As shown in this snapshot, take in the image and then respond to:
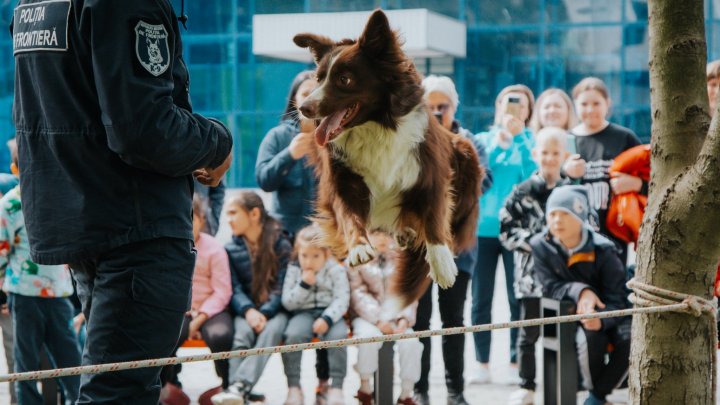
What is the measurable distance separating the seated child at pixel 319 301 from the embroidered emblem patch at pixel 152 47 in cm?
151

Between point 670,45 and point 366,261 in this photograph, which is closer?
point 366,261

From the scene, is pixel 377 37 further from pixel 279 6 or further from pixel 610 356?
pixel 610 356

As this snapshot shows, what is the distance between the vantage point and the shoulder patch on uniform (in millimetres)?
2314

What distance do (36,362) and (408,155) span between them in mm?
3101

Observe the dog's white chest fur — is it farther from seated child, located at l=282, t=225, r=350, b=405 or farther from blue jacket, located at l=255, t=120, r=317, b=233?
seated child, located at l=282, t=225, r=350, b=405

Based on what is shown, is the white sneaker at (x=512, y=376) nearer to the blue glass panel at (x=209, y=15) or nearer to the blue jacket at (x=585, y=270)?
the blue jacket at (x=585, y=270)

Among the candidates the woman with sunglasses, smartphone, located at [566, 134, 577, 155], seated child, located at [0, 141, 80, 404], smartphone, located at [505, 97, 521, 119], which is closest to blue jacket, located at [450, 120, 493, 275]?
the woman with sunglasses

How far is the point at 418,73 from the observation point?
245 centimetres

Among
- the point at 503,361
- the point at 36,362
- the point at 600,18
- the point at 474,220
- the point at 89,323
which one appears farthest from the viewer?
the point at 600,18

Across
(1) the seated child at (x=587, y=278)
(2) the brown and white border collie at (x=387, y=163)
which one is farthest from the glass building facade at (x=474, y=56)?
(1) the seated child at (x=587, y=278)

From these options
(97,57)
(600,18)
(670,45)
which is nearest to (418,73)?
(97,57)

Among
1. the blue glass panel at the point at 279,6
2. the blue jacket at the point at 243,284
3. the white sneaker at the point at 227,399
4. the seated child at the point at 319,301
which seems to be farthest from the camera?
the white sneaker at the point at 227,399

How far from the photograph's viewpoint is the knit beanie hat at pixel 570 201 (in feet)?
12.6

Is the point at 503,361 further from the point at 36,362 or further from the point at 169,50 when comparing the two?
the point at 169,50
